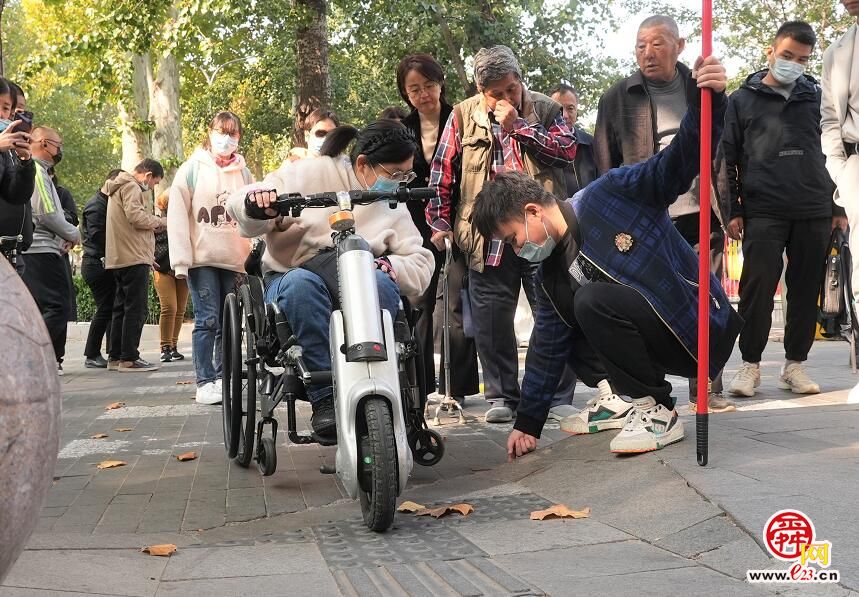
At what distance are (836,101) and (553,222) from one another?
234cm

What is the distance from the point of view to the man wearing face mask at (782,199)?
267 inches

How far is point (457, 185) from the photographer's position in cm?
686

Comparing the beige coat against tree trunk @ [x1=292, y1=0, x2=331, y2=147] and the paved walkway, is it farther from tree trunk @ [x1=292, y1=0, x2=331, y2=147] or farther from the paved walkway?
the paved walkway

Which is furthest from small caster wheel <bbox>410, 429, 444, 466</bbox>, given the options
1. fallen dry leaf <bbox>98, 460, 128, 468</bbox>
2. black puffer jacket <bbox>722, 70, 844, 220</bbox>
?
black puffer jacket <bbox>722, 70, 844, 220</bbox>

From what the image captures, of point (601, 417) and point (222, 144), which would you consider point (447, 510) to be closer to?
point (601, 417)

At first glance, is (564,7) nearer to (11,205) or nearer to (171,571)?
(11,205)

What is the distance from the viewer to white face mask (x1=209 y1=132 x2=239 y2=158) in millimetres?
8109

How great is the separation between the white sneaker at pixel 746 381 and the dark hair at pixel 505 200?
2695 mm

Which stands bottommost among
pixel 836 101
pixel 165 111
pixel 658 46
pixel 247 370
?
pixel 247 370

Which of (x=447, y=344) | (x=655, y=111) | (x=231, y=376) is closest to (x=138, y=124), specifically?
(x=447, y=344)

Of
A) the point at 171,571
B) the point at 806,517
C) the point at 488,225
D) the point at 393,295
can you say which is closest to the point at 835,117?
the point at 488,225

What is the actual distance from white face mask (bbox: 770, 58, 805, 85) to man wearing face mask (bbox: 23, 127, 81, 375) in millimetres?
5462

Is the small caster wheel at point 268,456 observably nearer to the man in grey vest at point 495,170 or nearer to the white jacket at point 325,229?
the white jacket at point 325,229

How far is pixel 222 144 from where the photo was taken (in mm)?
8109
